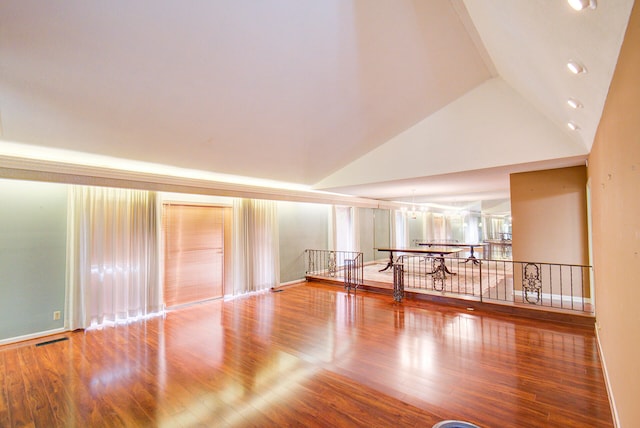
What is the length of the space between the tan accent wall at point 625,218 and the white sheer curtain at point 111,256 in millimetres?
5874

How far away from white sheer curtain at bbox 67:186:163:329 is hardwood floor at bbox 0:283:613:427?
15.2 inches

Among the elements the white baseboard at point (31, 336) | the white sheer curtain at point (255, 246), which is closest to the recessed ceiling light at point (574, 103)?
the white sheer curtain at point (255, 246)

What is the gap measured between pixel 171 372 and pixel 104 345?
1501mm

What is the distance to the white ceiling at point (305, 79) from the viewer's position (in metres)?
2.21

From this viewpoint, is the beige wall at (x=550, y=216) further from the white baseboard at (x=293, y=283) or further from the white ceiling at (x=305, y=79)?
the white baseboard at (x=293, y=283)

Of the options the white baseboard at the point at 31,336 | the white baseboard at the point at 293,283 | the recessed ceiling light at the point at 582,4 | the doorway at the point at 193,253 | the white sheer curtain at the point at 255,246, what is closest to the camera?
the recessed ceiling light at the point at 582,4

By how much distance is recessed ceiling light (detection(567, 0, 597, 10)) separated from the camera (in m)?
1.33

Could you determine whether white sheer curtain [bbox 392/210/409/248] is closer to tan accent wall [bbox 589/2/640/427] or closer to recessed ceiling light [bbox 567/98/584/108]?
recessed ceiling light [bbox 567/98/584/108]

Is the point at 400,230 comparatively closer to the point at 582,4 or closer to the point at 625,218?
the point at 625,218

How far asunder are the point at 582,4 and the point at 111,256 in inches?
236

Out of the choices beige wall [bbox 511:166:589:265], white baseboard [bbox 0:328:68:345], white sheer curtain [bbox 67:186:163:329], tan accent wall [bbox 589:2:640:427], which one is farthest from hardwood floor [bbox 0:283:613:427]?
beige wall [bbox 511:166:589:265]

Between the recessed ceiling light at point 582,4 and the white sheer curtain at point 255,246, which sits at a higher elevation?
the recessed ceiling light at point 582,4

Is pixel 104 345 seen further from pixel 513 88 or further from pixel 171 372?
pixel 513 88

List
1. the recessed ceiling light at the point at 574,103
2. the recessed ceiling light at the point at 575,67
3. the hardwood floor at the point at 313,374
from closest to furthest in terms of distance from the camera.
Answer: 1. the recessed ceiling light at the point at 575,67
2. the hardwood floor at the point at 313,374
3. the recessed ceiling light at the point at 574,103
